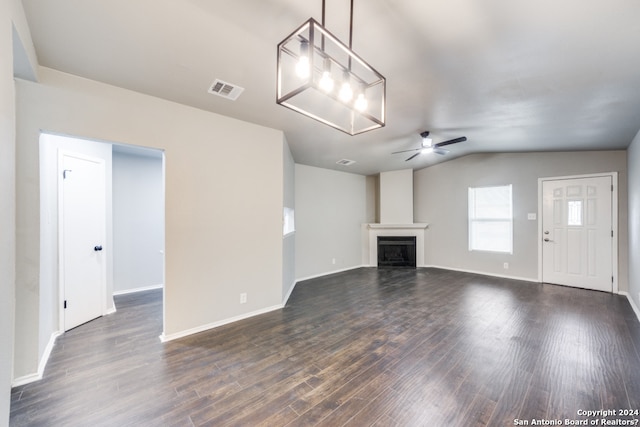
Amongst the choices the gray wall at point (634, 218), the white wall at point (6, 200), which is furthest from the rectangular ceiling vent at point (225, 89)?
the gray wall at point (634, 218)

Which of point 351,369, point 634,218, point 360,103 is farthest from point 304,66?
point 634,218

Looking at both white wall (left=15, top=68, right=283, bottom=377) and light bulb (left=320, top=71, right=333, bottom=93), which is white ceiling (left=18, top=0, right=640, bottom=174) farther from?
light bulb (left=320, top=71, right=333, bottom=93)

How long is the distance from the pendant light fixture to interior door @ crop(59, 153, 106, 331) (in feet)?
9.12

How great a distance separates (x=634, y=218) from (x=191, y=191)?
19.6 feet

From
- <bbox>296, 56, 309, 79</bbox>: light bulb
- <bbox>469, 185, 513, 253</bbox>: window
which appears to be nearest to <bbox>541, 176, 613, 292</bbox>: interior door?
<bbox>469, 185, 513, 253</bbox>: window

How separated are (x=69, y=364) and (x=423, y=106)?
4.45 m

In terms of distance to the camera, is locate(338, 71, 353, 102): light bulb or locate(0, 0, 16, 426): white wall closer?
locate(0, 0, 16, 426): white wall

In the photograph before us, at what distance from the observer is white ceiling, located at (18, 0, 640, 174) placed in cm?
161

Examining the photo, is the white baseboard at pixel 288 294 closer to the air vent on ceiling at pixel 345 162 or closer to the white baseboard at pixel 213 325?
the white baseboard at pixel 213 325

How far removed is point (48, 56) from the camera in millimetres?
1995

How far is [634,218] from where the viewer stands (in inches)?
141

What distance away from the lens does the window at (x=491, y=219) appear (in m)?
5.50

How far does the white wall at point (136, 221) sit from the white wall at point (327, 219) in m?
2.65

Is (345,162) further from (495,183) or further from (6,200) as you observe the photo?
(6,200)
